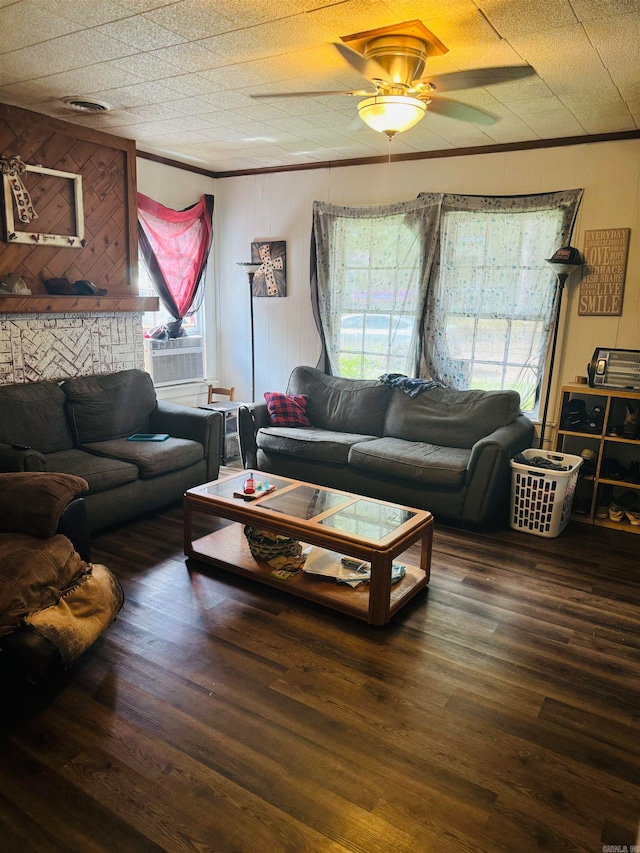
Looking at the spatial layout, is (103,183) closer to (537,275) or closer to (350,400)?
(350,400)

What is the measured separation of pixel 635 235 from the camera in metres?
3.95

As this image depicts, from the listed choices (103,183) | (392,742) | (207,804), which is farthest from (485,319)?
(207,804)

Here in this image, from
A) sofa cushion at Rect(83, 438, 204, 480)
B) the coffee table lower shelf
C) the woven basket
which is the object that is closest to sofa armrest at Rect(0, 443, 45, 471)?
sofa cushion at Rect(83, 438, 204, 480)

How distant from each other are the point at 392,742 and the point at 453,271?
140 inches

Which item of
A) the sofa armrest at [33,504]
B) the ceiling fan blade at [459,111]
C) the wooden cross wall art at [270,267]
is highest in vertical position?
the ceiling fan blade at [459,111]

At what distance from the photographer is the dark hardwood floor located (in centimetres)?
168

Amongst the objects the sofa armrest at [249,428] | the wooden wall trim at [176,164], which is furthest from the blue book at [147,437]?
the wooden wall trim at [176,164]

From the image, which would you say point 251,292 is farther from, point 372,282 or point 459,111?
point 459,111

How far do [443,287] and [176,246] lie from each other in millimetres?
2379

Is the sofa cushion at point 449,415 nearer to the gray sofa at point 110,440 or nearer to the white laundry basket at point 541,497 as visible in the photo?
the white laundry basket at point 541,497

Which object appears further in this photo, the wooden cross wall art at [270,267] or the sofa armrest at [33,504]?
the wooden cross wall art at [270,267]

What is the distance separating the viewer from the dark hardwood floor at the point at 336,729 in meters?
1.68

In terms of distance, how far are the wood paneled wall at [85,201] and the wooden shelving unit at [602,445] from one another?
3.44 metres

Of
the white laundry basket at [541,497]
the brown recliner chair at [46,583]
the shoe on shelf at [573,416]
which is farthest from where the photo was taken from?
the shoe on shelf at [573,416]
